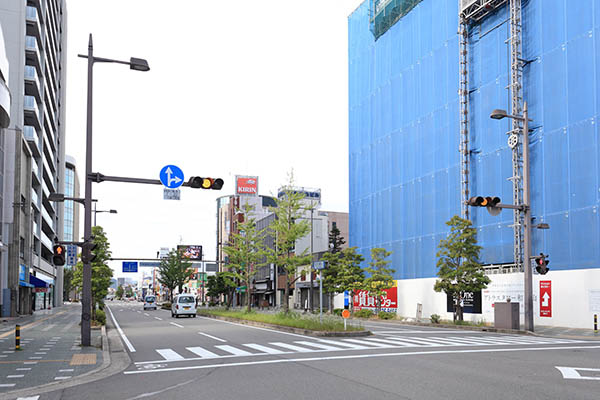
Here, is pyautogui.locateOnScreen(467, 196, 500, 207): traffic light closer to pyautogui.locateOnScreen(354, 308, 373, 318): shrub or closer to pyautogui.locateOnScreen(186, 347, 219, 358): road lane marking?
pyautogui.locateOnScreen(186, 347, 219, 358): road lane marking

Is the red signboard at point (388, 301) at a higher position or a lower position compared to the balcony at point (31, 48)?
lower

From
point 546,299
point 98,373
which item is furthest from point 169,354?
point 546,299

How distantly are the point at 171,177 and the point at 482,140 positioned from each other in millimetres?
29369

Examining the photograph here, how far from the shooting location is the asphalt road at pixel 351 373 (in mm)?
9625

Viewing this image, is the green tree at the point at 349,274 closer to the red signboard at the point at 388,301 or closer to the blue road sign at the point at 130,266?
the red signboard at the point at 388,301

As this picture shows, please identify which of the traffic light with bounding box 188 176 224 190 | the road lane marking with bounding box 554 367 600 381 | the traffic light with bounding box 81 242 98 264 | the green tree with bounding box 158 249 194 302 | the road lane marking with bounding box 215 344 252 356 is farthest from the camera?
the green tree with bounding box 158 249 194 302

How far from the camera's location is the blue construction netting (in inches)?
1331

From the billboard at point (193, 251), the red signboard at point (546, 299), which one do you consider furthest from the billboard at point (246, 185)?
the red signboard at point (546, 299)

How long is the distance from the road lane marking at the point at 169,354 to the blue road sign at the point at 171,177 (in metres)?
4.98

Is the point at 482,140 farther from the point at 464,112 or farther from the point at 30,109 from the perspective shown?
the point at 30,109

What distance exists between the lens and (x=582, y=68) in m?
33.9

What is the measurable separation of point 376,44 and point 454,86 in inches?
566

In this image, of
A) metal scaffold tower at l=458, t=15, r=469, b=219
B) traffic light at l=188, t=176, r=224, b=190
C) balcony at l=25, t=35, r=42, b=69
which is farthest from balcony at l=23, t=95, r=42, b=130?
traffic light at l=188, t=176, r=224, b=190

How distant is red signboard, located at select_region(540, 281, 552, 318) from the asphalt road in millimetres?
14479
